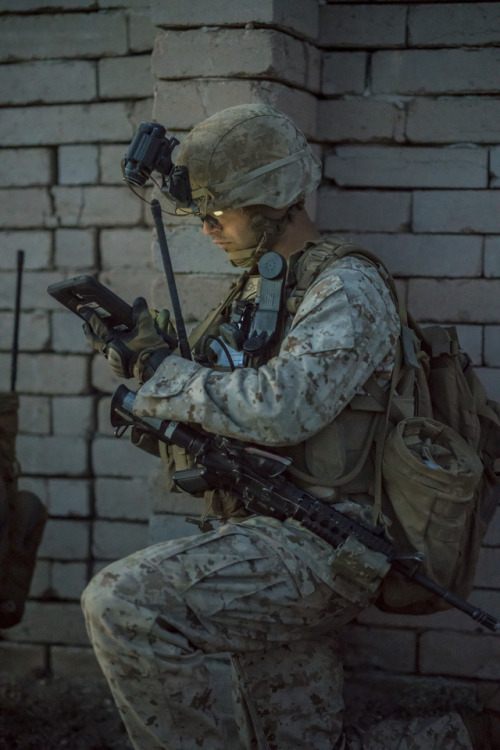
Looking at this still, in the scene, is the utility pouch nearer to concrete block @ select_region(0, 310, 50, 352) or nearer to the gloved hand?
the gloved hand

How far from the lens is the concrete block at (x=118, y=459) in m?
4.50

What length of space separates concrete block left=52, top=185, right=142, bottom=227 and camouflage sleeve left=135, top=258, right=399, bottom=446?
1.81 metres

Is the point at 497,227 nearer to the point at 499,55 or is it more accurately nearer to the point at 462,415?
the point at 499,55

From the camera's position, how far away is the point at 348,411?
9.64 feet

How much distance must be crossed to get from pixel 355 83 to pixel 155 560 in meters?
2.31

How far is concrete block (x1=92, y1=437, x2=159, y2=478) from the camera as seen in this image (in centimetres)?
450

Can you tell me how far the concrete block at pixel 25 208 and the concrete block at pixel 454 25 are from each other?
1.87 metres

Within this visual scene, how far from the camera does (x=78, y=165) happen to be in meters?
4.55

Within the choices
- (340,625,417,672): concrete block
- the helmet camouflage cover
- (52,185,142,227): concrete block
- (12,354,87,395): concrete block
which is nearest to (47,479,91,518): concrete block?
(12,354,87,395): concrete block

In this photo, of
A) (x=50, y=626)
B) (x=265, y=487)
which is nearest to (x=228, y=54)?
(x=265, y=487)

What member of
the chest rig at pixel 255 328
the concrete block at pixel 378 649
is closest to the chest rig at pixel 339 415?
the chest rig at pixel 255 328

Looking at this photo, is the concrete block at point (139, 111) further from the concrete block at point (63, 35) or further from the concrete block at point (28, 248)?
the concrete block at point (28, 248)

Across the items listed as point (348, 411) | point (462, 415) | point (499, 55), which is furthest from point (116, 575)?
point (499, 55)

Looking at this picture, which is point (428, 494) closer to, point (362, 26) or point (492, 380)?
point (492, 380)
